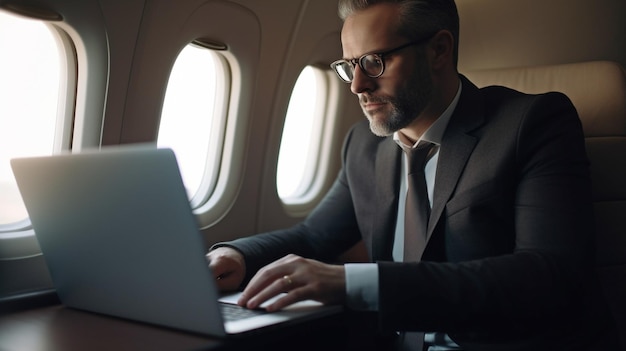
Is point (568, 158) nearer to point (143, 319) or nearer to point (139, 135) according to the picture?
point (143, 319)

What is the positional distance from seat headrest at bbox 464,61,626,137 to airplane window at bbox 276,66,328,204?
1.24 metres

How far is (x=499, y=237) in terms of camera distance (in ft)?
→ 5.05

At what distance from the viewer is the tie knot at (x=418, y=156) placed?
170cm

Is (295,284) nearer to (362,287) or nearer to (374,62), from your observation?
(362,287)

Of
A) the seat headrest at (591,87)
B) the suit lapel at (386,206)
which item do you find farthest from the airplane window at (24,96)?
the seat headrest at (591,87)

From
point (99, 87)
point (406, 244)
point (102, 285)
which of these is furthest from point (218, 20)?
point (102, 285)

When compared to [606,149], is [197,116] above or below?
above

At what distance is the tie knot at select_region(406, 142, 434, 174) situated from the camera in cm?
170

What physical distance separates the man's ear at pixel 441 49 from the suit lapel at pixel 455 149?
0.48ft

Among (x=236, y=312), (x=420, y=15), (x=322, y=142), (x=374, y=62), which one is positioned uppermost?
(x=420, y=15)

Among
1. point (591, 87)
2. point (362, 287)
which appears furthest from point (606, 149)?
point (362, 287)

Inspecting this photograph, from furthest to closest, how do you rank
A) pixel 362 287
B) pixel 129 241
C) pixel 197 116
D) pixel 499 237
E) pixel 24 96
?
pixel 197 116
pixel 24 96
pixel 499 237
pixel 362 287
pixel 129 241

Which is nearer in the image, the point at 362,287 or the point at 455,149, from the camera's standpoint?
the point at 362,287

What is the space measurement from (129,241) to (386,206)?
32.4 inches
